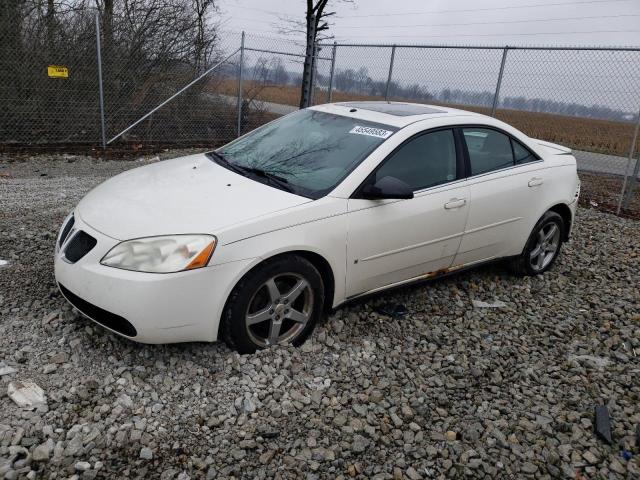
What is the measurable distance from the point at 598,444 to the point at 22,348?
335 centimetres

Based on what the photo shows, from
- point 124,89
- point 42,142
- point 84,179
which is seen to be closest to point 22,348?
point 84,179

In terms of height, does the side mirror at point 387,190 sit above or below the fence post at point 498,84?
below

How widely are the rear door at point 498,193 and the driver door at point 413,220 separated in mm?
142

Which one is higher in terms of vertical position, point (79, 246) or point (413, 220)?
point (413, 220)

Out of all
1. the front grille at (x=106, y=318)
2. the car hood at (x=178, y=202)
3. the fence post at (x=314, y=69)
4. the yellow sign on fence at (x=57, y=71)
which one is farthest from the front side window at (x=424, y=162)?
the fence post at (x=314, y=69)

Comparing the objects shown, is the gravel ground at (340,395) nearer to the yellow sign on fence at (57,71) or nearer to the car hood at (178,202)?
the car hood at (178,202)

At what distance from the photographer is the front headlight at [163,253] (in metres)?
2.84

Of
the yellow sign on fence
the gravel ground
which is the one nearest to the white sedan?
the gravel ground

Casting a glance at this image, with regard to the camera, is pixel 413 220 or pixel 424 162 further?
pixel 424 162

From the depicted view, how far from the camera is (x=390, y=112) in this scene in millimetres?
4188

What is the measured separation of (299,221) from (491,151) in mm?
2089

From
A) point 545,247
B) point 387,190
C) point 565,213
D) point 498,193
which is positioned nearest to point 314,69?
point 565,213

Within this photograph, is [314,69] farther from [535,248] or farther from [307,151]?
[307,151]

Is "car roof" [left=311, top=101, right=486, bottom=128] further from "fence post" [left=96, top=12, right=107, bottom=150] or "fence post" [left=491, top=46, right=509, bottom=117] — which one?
"fence post" [left=96, top=12, right=107, bottom=150]
